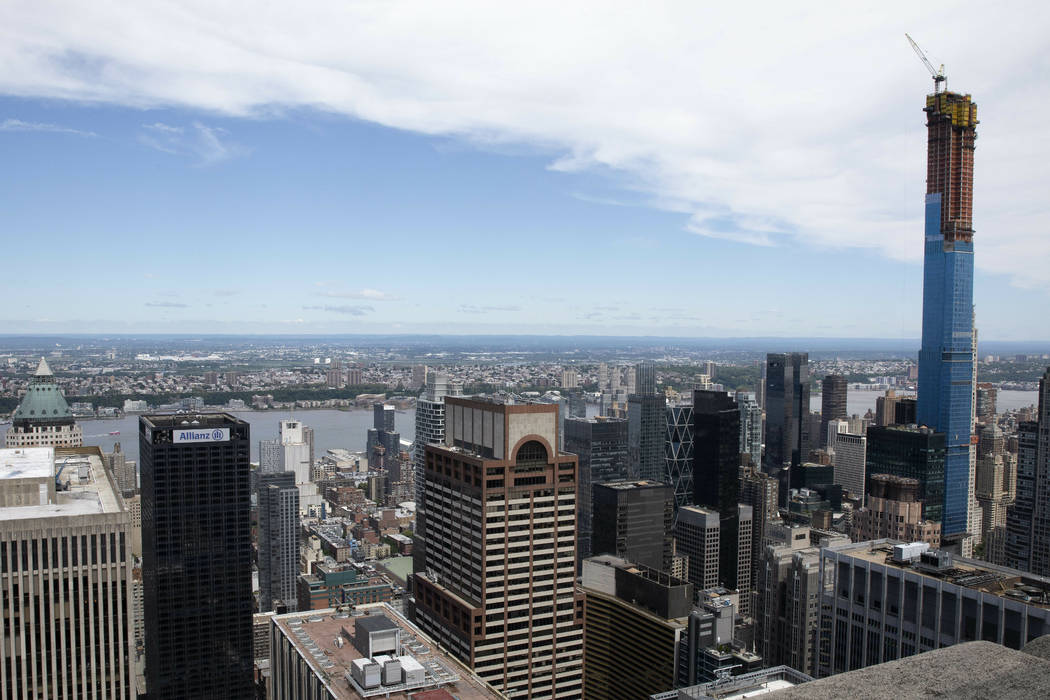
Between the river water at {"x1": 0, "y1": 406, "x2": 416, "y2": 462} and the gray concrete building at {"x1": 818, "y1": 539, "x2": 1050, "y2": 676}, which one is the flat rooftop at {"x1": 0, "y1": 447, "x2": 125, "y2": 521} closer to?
the gray concrete building at {"x1": 818, "y1": 539, "x2": 1050, "y2": 676}

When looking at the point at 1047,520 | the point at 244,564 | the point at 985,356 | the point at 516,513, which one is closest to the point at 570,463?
the point at 516,513

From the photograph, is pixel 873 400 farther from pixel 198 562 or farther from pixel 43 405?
pixel 43 405

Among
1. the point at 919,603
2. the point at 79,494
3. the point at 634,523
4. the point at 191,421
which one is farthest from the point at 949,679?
the point at 634,523

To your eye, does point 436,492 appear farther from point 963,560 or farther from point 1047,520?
point 1047,520

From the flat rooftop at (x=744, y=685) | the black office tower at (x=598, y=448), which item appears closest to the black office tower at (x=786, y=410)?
the black office tower at (x=598, y=448)

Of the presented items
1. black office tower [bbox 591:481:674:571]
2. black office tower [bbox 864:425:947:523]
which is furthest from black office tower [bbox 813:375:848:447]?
black office tower [bbox 591:481:674:571]

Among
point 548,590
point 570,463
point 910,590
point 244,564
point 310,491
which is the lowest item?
point 310,491

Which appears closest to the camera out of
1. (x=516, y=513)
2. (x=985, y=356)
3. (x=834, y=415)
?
(x=516, y=513)
